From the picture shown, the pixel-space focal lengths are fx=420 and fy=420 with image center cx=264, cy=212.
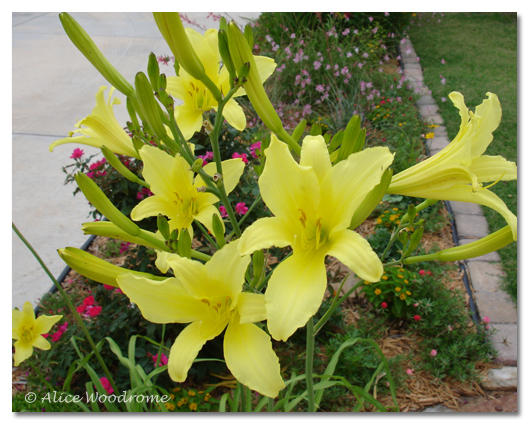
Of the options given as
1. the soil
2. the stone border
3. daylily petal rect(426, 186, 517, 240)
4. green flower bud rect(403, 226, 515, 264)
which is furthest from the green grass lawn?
daylily petal rect(426, 186, 517, 240)

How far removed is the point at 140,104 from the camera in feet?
2.16

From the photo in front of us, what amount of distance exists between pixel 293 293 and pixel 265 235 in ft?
0.26

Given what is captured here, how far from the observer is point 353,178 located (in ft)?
1.73

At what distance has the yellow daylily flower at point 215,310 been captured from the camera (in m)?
Result: 0.56

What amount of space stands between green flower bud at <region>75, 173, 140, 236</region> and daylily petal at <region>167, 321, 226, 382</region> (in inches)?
7.0

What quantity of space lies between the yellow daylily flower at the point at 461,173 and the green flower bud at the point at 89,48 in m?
0.49

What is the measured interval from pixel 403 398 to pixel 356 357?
219 mm

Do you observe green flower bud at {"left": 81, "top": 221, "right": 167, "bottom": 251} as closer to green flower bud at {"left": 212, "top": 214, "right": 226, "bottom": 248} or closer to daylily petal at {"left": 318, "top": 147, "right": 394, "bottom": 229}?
green flower bud at {"left": 212, "top": 214, "right": 226, "bottom": 248}

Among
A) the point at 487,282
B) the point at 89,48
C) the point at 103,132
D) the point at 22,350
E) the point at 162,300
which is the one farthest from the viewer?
the point at 487,282

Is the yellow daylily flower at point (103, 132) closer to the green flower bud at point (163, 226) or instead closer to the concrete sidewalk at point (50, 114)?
the green flower bud at point (163, 226)

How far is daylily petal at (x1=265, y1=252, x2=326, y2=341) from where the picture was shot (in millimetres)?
481

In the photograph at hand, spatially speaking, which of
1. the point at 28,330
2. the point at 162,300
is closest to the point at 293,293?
the point at 162,300

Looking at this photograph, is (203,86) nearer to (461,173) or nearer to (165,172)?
(165,172)
